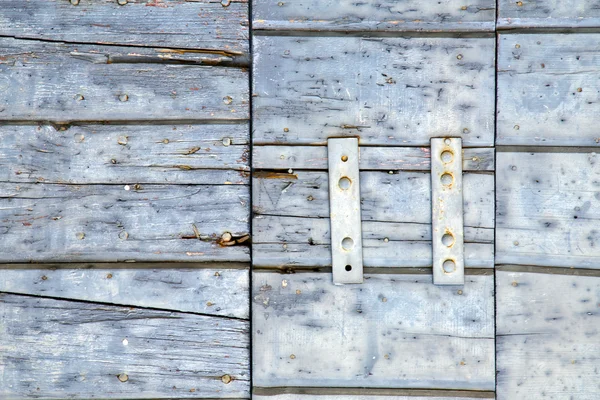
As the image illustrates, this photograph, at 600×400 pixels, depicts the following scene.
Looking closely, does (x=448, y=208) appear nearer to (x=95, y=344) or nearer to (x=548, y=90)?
(x=548, y=90)

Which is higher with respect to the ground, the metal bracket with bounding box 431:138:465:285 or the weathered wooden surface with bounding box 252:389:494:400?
the metal bracket with bounding box 431:138:465:285

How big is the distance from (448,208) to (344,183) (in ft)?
1.06

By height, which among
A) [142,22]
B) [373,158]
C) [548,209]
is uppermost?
[142,22]

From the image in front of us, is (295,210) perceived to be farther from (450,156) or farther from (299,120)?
(450,156)

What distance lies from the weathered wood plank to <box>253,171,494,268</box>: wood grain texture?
0.07 metres

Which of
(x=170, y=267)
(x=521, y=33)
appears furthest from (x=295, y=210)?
(x=521, y=33)

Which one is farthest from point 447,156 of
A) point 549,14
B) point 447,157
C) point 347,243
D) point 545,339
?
point 545,339

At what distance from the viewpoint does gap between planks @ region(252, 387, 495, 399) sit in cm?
151

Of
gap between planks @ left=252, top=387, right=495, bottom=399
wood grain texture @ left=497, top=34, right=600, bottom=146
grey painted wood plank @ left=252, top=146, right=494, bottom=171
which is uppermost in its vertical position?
wood grain texture @ left=497, top=34, right=600, bottom=146

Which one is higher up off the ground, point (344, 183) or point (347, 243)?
point (344, 183)

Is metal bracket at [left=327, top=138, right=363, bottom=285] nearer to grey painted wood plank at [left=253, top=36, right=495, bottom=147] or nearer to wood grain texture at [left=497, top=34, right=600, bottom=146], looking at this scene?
grey painted wood plank at [left=253, top=36, right=495, bottom=147]

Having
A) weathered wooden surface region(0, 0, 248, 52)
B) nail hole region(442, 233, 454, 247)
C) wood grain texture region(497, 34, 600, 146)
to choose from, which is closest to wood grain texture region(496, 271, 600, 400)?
nail hole region(442, 233, 454, 247)

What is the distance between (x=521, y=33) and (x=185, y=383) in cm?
150

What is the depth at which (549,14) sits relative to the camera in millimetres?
1492
